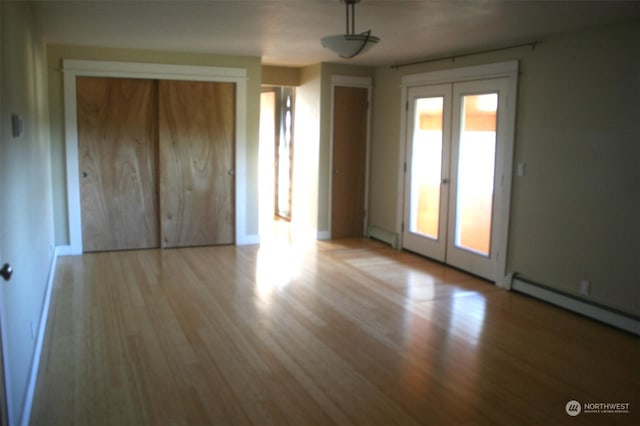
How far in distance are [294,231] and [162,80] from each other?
2.74 metres

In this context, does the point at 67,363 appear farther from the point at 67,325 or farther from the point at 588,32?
the point at 588,32

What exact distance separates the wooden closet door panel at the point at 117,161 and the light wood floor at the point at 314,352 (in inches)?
32.4

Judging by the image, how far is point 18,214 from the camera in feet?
9.09

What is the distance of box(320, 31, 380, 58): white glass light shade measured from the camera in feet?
11.6

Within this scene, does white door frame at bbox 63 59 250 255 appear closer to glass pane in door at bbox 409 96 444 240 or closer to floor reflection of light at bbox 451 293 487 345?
glass pane in door at bbox 409 96 444 240

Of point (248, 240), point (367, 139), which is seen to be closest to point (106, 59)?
point (248, 240)

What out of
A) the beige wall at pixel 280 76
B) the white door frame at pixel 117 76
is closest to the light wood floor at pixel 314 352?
the white door frame at pixel 117 76

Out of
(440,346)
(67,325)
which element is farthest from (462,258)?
(67,325)

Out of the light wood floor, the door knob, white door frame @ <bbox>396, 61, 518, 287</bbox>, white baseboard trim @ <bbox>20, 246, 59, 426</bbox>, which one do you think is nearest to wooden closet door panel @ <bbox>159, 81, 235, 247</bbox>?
the light wood floor

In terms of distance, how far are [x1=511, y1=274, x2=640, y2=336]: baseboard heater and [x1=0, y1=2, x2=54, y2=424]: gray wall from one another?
12.9 ft

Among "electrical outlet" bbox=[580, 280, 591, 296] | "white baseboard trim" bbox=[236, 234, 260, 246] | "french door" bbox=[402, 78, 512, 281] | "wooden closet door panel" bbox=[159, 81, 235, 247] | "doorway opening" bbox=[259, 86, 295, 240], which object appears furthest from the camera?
"doorway opening" bbox=[259, 86, 295, 240]

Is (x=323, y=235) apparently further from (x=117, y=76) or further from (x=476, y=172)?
(x=117, y=76)

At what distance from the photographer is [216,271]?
553 cm

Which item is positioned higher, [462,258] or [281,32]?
[281,32]
